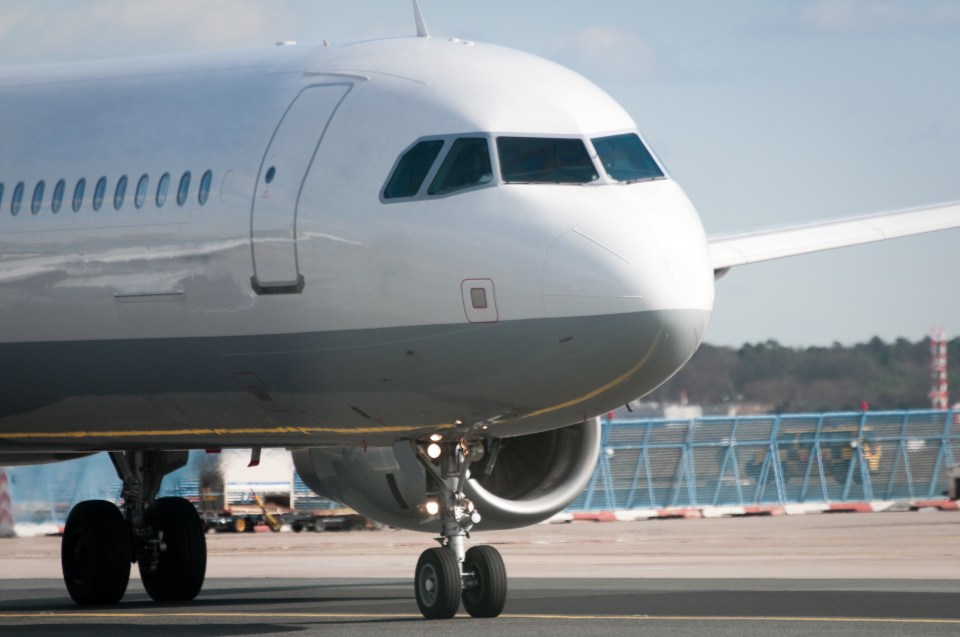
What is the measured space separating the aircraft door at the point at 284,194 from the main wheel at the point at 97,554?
523 cm

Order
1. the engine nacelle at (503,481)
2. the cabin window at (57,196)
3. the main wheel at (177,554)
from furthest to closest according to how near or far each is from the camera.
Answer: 1. the main wheel at (177,554)
2. the engine nacelle at (503,481)
3. the cabin window at (57,196)

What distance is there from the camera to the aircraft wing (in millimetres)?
17828

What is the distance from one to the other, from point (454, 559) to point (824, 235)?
6.64 metres

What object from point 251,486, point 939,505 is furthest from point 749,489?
point 251,486

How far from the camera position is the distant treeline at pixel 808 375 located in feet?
189

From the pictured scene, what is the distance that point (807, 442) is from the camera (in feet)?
165

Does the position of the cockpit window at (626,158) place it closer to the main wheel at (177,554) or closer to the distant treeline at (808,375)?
the main wheel at (177,554)

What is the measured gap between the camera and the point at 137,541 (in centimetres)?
1859

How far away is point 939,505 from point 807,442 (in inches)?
163

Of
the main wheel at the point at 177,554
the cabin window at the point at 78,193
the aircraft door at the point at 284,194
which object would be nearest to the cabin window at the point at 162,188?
the cabin window at the point at 78,193

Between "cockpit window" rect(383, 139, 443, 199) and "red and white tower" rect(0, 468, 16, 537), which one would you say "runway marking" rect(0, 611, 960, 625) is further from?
"red and white tower" rect(0, 468, 16, 537)

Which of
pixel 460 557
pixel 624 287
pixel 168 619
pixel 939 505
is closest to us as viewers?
pixel 624 287

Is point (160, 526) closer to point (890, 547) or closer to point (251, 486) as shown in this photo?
point (890, 547)

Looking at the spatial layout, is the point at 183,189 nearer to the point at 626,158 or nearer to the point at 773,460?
the point at 626,158
